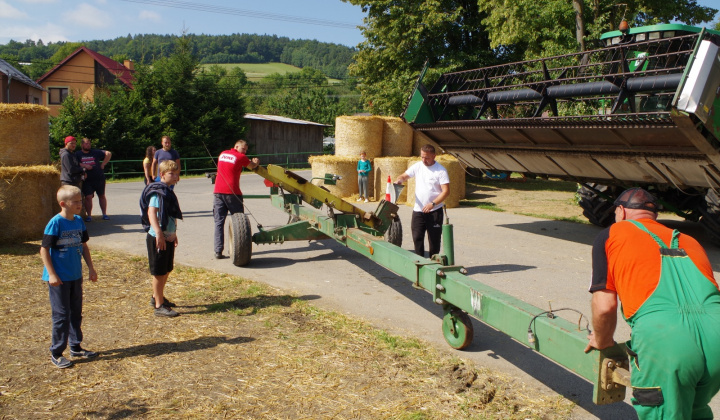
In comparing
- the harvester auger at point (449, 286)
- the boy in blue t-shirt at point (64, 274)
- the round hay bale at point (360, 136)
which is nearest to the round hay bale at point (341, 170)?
the round hay bale at point (360, 136)

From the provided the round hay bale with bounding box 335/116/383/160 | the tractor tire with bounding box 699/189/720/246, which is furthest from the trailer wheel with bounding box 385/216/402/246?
the round hay bale with bounding box 335/116/383/160

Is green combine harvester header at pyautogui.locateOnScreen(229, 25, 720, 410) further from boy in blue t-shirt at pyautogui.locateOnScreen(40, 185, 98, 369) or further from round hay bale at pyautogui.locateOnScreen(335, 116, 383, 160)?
round hay bale at pyautogui.locateOnScreen(335, 116, 383, 160)

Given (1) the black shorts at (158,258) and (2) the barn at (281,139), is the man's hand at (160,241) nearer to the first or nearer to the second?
(1) the black shorts at (158,258)

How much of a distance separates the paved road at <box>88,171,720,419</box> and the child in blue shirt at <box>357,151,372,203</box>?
263 cm

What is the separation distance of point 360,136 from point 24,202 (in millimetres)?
8617

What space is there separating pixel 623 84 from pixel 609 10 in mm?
11965

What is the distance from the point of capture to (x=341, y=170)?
15.2 meters

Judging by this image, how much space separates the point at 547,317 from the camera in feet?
11.0

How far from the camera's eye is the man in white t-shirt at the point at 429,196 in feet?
Result: 21.8

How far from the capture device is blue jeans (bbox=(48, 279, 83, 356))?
436cm

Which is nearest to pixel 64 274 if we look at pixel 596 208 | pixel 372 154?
pixel 596 208

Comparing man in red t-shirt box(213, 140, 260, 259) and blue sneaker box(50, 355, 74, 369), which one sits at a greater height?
man in red t-shirt box(213, 140, 260, 259)

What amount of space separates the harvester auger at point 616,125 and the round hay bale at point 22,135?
616 cm

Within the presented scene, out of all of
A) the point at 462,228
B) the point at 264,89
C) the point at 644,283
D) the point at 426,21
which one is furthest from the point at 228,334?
the point at 264,89
